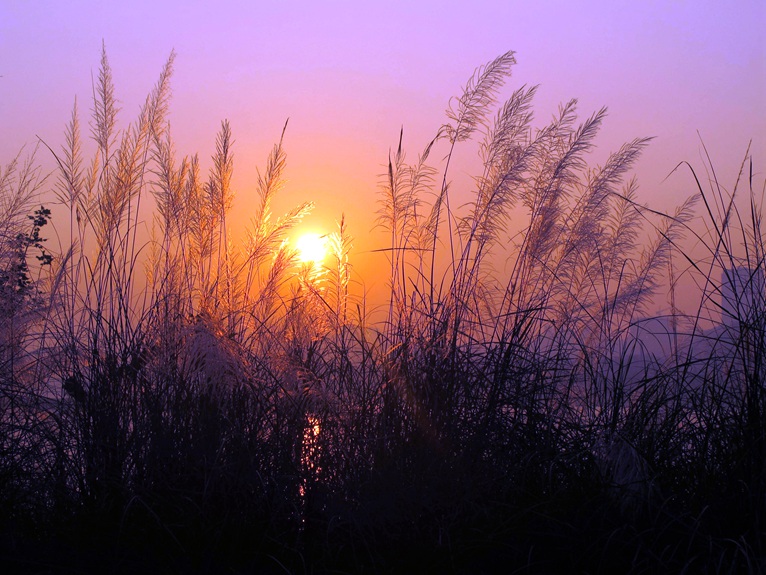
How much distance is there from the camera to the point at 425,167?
3998 millimetres

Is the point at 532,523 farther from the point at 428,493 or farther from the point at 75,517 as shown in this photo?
the point at 75,517

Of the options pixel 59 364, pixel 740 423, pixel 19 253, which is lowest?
pixel 740 423

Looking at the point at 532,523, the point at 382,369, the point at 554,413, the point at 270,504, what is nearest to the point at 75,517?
the point at 270,504

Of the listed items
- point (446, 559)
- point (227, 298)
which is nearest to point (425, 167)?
point (227, 298)

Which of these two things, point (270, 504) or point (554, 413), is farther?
point (554, 413)

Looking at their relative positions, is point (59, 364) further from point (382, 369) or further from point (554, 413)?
point (554, 413)

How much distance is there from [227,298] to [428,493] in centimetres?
→ 170

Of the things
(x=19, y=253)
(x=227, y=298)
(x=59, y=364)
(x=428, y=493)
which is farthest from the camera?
(x=19, y=253)

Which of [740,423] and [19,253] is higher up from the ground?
[19,253]

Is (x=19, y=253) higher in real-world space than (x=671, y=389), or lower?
higher

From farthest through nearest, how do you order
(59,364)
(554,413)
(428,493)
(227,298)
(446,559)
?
(227,298) < (59,364) < (554,413) < (428,493) < (446,559)

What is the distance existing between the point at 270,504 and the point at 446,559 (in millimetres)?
629

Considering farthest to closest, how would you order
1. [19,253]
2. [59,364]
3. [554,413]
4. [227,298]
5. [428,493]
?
[19,253] < [227,298] < [59,364] < [554,413] < [428,493]

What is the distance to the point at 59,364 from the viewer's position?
333cm
